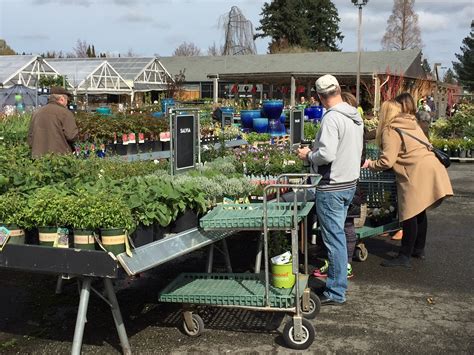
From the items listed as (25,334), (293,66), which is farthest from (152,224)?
(293,66)

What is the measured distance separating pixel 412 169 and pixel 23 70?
79.7 ft

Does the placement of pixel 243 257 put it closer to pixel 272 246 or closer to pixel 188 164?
pixel 272 246

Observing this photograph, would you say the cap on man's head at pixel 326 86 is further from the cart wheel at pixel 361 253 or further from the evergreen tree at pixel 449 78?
the evergreen tree at pixel 449 78

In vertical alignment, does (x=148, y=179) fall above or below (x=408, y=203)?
above

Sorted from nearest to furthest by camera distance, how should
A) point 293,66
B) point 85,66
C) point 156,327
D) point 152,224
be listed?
point 152,224 → point 156,327 → point 85,66 → point 293,66

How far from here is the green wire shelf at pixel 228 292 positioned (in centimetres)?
379

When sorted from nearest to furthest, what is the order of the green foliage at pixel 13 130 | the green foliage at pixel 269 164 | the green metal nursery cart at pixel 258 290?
the green metal nursery cart at pixel 258 290, the green foliage at pixel 269 164, the green foliage at pixel 13 130

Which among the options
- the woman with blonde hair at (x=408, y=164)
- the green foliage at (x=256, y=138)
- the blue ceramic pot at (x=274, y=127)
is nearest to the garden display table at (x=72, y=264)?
the woman with blonde hair at (x=408, y=164)

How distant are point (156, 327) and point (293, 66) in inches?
1492

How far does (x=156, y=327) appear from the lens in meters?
4.21

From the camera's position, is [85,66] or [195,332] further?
[85,66]

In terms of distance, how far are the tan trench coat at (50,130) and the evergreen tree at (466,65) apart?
5430 cm

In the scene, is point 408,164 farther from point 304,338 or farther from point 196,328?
point 196,328

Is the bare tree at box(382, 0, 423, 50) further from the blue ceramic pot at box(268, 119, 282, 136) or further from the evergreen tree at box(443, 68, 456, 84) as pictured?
the blue ceramic pot at box(268, 119, 282, 136)
